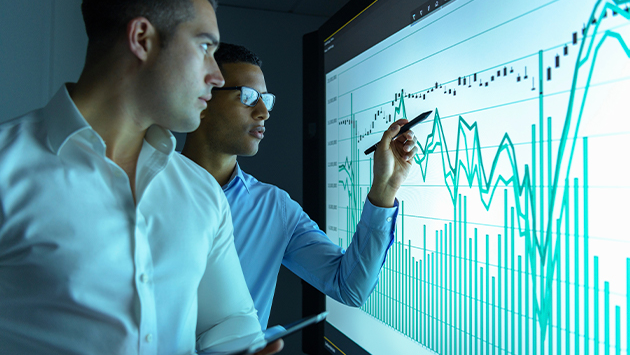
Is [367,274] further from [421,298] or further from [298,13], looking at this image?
[298,13]

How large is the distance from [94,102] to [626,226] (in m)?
0.73

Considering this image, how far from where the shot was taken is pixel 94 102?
23.6 inches

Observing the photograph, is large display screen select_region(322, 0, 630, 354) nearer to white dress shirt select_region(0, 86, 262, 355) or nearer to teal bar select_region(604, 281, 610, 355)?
teal bar select_region(604, 281, 610, 355)

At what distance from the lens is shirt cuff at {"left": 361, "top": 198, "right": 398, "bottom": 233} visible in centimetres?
85

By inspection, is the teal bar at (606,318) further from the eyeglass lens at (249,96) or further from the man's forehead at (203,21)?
the eyeglass lens at (249,96)

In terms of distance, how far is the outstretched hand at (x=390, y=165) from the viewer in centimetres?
83

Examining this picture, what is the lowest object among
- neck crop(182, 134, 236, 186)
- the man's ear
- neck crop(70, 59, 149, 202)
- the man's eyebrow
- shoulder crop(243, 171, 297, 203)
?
shoulder crop(243, 171, 297, 203)

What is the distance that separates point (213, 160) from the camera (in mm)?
1098

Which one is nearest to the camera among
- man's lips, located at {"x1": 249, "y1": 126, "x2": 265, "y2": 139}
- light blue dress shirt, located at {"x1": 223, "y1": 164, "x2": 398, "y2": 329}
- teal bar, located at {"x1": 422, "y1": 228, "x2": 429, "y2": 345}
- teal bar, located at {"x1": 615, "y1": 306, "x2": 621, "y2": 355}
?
teal bar, located at {"x1": 615, "y1": 306, "x2": 621, "y2": 355}

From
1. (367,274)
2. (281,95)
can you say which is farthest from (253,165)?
(367,274)

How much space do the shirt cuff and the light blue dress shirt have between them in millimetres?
43

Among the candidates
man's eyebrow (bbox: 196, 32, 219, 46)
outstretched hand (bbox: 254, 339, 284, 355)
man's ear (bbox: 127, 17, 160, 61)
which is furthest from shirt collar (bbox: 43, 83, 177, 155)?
outstretched hand (bbox: 254, 339, 284, 355)

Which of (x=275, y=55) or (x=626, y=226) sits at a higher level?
(x=275, y=55)

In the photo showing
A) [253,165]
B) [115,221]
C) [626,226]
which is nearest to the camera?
[626,226]
